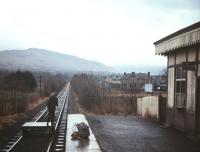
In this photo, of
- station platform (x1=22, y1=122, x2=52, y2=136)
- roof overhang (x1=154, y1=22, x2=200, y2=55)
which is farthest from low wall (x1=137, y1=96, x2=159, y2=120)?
station platform (x1=22, y1=122, x2=52, y2=136)

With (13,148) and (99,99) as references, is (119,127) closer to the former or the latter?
(13,148)

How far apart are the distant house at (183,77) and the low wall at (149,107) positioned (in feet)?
9.32

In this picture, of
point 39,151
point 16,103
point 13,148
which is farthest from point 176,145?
point 16,103

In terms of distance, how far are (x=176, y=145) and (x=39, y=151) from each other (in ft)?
17.0

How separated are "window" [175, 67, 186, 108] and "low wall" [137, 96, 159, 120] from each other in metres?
4.09

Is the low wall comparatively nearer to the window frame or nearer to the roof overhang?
the roof overhang

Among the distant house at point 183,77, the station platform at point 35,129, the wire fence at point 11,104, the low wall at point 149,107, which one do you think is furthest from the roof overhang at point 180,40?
the wire fence at point 11,104

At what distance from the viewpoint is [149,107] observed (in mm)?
26234

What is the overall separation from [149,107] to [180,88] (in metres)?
7.49

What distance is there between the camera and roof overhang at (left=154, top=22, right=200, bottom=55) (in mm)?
15155

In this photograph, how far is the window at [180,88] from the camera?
59.7 feet

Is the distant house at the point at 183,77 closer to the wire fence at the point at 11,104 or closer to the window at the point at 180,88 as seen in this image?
the window at the point at 180,88

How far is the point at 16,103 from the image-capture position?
3434cm

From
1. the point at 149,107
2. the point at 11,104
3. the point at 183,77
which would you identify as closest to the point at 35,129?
the point at 183,77
